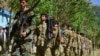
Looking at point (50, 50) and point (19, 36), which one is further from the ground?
point (19, 36)

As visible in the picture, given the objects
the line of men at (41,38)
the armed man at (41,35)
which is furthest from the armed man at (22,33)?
the armed man at (41,35)

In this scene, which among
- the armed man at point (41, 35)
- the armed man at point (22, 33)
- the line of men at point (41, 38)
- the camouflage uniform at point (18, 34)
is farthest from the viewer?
the armed man at point (41, 35)

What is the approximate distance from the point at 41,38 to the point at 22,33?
4838 mm

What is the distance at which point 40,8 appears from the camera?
91.0 feet

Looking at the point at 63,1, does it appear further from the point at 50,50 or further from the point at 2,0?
the point at 2,0

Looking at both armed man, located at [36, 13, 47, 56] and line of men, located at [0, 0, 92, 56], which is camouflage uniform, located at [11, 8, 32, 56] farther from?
armed man, located at [36, 13, 47, 56]

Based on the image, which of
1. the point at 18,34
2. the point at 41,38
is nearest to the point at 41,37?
the point at 41,38

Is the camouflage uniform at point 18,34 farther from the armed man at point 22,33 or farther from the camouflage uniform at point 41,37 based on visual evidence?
the camouflage uniform at point 41,37

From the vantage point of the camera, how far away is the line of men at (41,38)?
1316cm

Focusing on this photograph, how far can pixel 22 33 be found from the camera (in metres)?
13.3

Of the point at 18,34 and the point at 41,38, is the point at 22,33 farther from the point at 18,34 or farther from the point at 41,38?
the point at 41,38

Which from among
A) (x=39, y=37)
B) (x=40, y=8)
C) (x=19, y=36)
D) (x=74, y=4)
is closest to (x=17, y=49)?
(x=19, y=36)

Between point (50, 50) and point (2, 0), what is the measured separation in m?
3.50

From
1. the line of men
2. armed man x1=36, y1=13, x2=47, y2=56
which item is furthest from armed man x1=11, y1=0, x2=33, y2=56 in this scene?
armed man x1=36, y1=13, x2=47, y2=56
